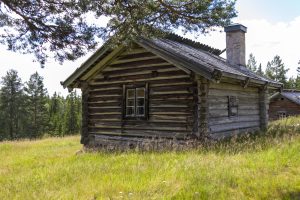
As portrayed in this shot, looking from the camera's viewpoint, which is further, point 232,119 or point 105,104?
point 105,104

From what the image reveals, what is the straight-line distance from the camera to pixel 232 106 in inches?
542

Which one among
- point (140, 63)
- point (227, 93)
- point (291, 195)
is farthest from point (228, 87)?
point (291, 195)

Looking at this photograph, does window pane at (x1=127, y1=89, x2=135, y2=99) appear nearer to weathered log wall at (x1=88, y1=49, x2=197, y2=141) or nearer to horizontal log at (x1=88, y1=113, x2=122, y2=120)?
weathered log wall at (x1=88, y1=49, x2=197, y2=141)

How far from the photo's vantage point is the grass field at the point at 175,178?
5.93 metres

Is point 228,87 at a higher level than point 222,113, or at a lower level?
higher

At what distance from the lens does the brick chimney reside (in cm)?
1805

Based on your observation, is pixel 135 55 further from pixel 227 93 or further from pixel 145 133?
pixel 227 93

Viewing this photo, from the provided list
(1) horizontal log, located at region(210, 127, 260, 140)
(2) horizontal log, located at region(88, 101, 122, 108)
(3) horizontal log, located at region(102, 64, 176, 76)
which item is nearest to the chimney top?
(1) horizontal log, located at region(210, 127, 260, 140)

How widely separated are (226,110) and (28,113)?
50778 mm

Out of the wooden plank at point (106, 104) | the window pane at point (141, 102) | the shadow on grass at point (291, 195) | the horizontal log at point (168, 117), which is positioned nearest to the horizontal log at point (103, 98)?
the wooden plank at point (106, 104)

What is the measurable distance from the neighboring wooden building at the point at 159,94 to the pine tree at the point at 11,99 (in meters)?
42.7

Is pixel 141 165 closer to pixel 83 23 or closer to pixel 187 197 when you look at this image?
pixel 187 197

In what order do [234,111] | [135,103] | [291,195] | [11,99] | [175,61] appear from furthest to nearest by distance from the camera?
[11,99] → [234,111] → [135,103] → [175,61] → [291,195]

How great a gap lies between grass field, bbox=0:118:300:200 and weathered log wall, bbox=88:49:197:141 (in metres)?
2.83
